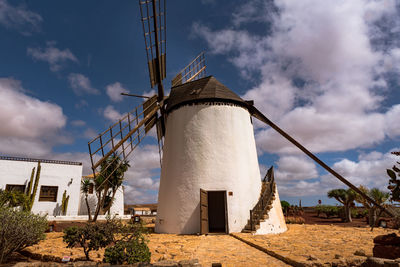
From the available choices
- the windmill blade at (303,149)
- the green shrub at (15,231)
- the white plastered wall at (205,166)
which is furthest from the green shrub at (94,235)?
the windmill blade at (303,149)

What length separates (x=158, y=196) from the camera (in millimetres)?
13906

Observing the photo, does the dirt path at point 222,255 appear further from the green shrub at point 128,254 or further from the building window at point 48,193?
the building window at point 48,193

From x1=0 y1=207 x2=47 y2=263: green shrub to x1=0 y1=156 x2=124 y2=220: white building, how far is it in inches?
613

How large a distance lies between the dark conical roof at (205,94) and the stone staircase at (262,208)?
197 inches

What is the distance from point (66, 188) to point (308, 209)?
109ft

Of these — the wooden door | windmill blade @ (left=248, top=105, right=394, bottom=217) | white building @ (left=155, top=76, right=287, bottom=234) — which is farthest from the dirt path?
windmill blade @ (left=248, top=105, right=394, bottom=217)

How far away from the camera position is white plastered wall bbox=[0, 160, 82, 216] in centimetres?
2270

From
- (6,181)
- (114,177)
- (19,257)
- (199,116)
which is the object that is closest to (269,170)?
(199,116)

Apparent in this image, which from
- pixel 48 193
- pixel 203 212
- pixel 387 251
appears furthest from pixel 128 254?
pixel 48 193

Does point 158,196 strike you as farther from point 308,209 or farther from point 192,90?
point 308,209

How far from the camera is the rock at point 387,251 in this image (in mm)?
5329

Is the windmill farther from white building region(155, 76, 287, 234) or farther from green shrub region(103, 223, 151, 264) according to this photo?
green shrub region(103, 223, 151, 264)

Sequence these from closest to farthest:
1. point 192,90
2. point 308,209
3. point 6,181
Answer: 1. point 192,90
2. point 6,181
3. point 308,209

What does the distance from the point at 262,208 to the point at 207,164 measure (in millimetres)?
3611
